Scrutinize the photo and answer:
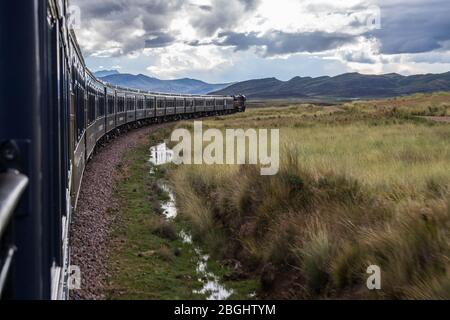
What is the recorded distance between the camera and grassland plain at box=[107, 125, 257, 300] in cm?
705

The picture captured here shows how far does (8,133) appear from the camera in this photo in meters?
2.24

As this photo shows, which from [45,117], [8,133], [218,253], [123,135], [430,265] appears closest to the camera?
[8,133]

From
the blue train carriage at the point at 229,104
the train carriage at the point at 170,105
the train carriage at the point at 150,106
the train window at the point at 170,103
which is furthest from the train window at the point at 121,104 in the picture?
the blue train carriage at the point at 229,104

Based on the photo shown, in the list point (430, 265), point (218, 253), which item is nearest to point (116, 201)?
point (218, 253)

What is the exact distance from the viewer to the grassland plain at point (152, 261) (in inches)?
278

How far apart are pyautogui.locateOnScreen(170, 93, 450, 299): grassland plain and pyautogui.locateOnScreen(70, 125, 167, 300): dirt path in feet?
5.25

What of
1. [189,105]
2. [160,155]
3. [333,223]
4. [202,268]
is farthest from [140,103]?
[333,223]

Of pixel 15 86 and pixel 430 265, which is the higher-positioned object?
pixel 15 86

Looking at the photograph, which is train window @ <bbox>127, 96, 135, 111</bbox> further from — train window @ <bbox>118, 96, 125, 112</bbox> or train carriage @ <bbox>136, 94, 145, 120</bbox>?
train window @ <bbox>118, 96, 125, 112</bbox>

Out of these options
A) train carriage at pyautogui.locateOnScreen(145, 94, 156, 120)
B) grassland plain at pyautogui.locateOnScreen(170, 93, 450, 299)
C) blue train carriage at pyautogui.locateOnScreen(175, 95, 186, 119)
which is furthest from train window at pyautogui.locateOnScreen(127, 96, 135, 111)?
grassland plain at pyautogui.locateOnScreen(170, 93, 450, 299)

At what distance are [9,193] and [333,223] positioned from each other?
247 inches

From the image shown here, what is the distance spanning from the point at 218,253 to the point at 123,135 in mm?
22701
